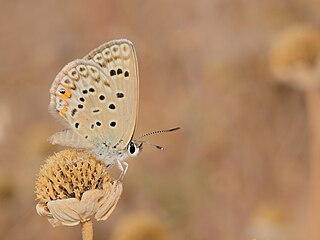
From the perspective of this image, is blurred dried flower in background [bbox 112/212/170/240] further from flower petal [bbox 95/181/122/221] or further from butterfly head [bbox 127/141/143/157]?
flower petal [bbox 95/181/122/221]

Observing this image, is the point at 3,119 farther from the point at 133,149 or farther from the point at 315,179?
the point at 133,149

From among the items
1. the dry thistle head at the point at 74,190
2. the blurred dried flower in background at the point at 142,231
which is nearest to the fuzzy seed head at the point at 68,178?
the dry thistle head at the point at 74,190

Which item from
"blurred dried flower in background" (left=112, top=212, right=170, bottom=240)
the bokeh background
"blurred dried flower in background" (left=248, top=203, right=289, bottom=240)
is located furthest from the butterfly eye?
"blurred dried flower in background" (left=248, top=203, right=289, bottom=240)

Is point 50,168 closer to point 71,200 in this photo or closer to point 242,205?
point 71,200

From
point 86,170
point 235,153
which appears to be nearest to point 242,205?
point 235,153

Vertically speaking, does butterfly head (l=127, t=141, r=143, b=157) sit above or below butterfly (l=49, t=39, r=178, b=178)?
below

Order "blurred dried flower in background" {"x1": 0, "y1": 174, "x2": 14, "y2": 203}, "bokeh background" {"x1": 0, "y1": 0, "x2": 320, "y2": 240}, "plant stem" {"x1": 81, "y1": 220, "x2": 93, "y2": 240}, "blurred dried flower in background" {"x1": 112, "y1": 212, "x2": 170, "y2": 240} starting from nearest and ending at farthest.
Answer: "plant stem" {"x1": 81, "y1": 220, "x2": 93, "y2": 240}, "blurred dried flower in background" {"x1": 112, "y1": 212, "x2": 170, "y2": 240}, "blurred dried flower in background" {"x1": 0, "y1": 174, "x2": 14, "y2": 203}, "bokeh background" {"x1": 0, "y1": 0, "x2": 320, "y2": 240}

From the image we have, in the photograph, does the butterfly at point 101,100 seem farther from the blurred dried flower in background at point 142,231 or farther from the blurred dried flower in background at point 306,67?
the blurred dried flower in background at point 306,67
